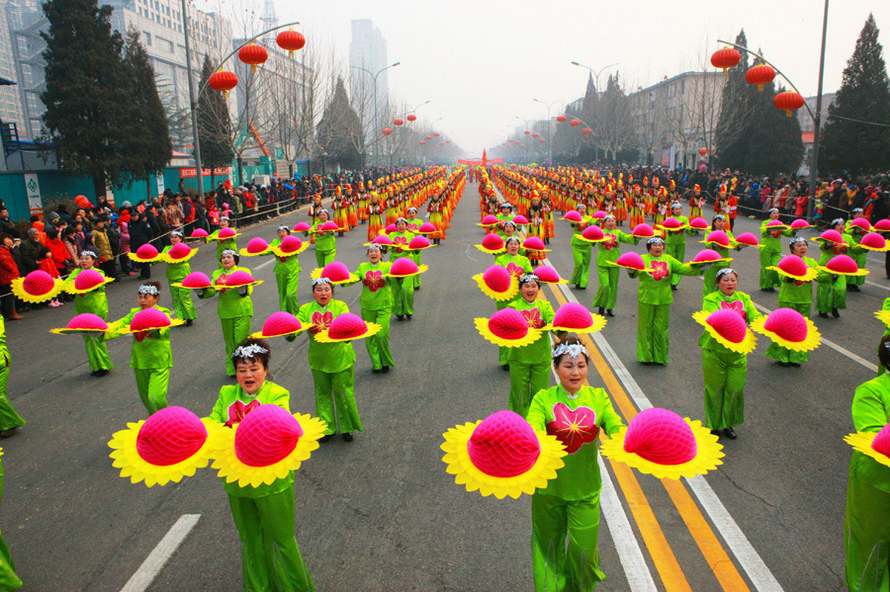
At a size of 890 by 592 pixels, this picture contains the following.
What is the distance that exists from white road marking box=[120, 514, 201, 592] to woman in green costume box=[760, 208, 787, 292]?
1066cm

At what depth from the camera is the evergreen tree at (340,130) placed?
4338 cm

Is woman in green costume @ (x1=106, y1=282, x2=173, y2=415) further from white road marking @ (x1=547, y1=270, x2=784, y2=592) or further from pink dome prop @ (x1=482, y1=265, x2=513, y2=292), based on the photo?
white road marking @ (x1=547, y1=270, x2=784, y2=592)

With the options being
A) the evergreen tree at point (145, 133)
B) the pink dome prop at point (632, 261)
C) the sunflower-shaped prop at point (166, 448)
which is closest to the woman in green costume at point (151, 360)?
the sunflower-shaped prop at point (166, 448)

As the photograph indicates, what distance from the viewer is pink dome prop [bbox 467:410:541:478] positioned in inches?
108

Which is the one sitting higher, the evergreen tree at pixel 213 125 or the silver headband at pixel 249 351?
the evergreen tree at pixel 213 125

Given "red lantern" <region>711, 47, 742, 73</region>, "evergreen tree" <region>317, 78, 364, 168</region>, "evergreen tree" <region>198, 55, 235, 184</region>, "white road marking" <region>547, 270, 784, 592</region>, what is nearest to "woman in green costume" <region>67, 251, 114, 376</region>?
"white road marking" <region>547, 270, 784, 592</region>

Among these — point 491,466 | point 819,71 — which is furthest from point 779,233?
point 819,71

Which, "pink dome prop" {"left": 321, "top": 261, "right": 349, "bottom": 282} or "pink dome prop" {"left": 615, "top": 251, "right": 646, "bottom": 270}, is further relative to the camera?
"pink dome prop" {"left": 615, "top": 251, "right": 646, "bottom": 270}

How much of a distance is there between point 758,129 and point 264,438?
138 feet

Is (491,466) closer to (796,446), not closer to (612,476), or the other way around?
(612,476)

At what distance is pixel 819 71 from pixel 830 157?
Result: 13.7 meters

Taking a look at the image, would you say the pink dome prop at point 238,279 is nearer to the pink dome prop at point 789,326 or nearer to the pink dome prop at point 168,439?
the pink dome prop at point 168,439

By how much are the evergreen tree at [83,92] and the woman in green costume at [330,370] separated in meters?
22.3

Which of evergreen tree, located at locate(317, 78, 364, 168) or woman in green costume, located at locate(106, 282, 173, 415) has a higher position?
evergreen tree, located at locate(317, 78, 364, 168)
